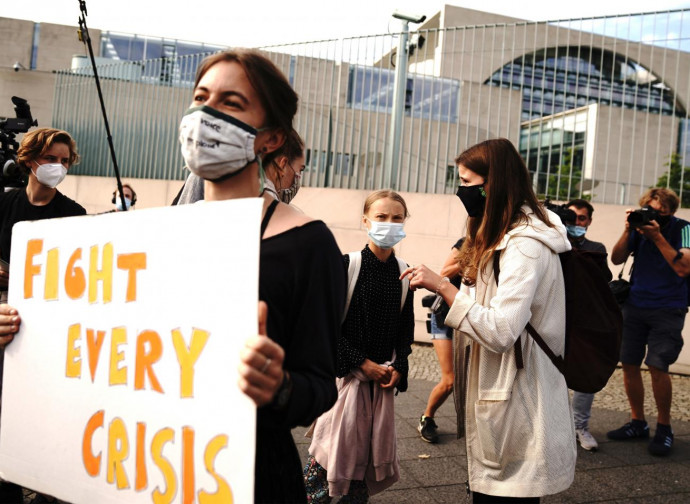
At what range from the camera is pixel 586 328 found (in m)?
2.51

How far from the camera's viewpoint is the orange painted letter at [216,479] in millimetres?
1270

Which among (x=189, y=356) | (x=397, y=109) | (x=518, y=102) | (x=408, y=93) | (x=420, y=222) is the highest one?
(x=408, y=93)

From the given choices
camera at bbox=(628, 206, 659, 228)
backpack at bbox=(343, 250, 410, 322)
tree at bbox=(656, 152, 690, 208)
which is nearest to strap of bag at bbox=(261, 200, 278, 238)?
backpack at bbox=(343, 250, 410, 322)

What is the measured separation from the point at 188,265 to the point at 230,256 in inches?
4.9

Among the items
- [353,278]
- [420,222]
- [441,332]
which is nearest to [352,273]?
[353,278]

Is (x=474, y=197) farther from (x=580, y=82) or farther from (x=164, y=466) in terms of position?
(x=580, y=82)

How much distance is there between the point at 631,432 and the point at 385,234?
10.0 feet

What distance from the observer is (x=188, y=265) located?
4.54ft

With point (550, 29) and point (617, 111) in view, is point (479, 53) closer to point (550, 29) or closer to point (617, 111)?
point (550, 29)

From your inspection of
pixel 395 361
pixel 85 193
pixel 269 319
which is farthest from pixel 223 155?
pixel 85 193

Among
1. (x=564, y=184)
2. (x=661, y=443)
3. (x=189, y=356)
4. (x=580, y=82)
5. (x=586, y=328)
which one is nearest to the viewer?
(x=189, y=356)

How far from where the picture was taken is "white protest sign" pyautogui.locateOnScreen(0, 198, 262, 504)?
4.23ft

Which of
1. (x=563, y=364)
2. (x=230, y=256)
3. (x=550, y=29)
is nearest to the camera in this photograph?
(x=230, y=256)

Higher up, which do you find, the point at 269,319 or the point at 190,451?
the point at 269,319
